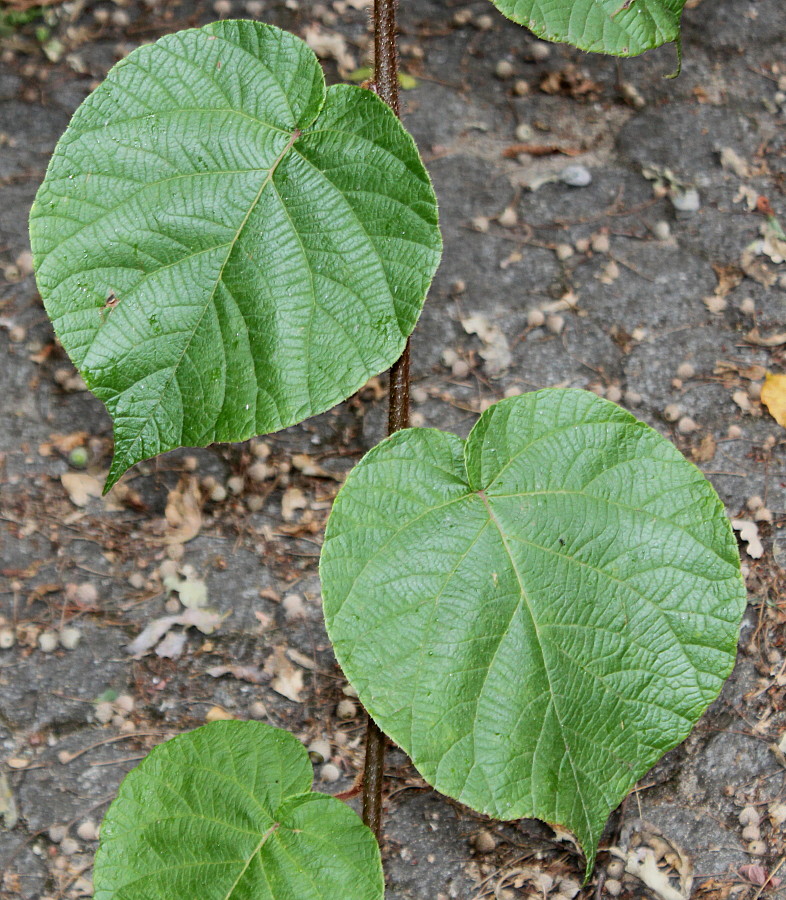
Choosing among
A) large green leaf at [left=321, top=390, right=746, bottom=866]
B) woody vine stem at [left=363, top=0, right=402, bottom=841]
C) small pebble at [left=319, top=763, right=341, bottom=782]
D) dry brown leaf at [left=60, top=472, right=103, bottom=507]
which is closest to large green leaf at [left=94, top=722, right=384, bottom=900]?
woody vine stem at [left=363, top=0, right=402, bottom=841]

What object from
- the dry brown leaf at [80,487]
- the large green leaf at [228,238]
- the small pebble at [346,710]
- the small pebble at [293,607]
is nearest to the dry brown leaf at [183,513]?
the dry brown leaf at [80,487]

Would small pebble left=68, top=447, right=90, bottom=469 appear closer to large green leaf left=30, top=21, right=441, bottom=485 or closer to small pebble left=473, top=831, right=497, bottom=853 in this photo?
large green leaf left=30, top=21, right=441, bottom=485

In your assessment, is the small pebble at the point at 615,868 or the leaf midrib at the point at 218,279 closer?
the leaf midrib at the point at 218,279

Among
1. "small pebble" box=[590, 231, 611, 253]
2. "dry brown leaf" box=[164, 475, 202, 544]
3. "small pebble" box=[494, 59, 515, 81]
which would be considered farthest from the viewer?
"small pebble" box=[494, 59, 515, 81]

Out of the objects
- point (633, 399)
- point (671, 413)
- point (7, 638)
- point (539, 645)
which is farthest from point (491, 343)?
point (7, 638)

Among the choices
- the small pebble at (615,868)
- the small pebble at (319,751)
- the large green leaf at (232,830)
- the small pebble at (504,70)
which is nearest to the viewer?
the large green leaf at (232,830)

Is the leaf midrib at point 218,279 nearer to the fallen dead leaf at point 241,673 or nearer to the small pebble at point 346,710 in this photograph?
the fallen dead leaf at point 241,673
